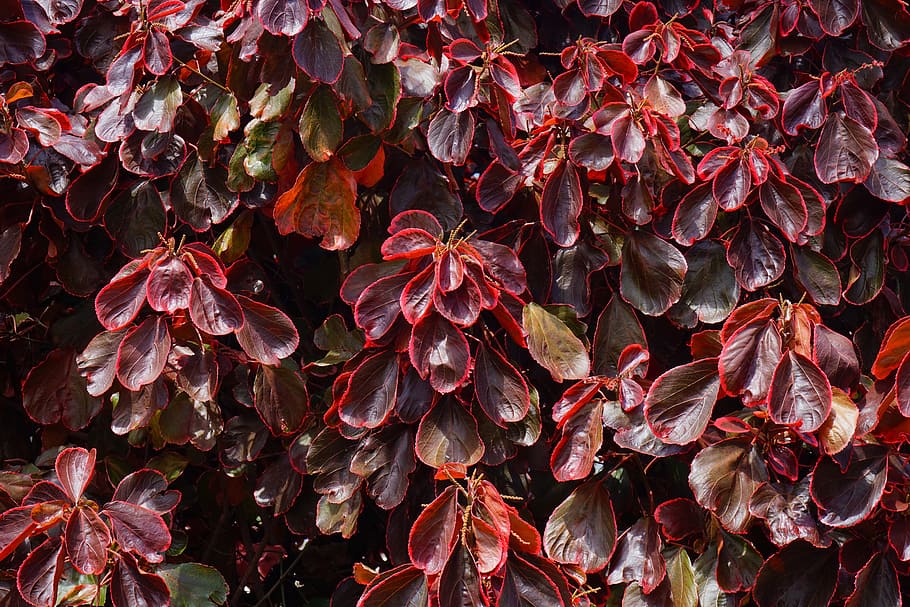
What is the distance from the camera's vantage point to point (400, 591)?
Result: 4.51 ft

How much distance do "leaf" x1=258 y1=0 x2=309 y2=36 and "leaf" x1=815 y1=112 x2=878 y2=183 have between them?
3.00 feet

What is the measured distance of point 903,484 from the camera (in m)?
1.41

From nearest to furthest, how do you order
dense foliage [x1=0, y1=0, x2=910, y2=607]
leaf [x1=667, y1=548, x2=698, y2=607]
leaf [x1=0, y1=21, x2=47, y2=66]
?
1. dense foliage [x1=0, y1=0, x2=910, y2=607]
2. leaf [x1=667, y1=548, x2=698, y2=607]
3. leaf [x1=0, y1=21, x2=47, y2=66]

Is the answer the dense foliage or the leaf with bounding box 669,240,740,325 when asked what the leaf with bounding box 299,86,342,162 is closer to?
the dense foliage

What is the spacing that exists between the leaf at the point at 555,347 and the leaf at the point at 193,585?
0.67 metres

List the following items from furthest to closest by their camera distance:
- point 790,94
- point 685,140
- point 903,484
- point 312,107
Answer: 1. point 685,140
2. point 790,94
3. point 312,107
4. point 903,484

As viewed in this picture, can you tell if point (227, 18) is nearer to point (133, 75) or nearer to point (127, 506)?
point (133, 75)

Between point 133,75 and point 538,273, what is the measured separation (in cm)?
75

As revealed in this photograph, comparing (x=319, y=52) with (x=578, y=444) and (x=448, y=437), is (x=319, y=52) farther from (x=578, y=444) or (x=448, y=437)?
(x=578, y=444)

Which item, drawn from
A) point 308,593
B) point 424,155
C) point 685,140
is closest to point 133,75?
point 424,155

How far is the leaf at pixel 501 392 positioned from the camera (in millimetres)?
1438

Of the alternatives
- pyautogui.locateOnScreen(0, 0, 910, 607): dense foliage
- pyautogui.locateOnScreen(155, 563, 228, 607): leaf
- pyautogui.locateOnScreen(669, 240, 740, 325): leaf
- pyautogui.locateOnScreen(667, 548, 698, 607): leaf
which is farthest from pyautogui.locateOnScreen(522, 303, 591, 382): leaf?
pyautogui.locateOnScreen(155, 563, 228, 607): leaf

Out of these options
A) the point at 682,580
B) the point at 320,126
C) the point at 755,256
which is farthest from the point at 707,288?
the point at 320,126

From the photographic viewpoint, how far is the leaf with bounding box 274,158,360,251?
5.13 ft
